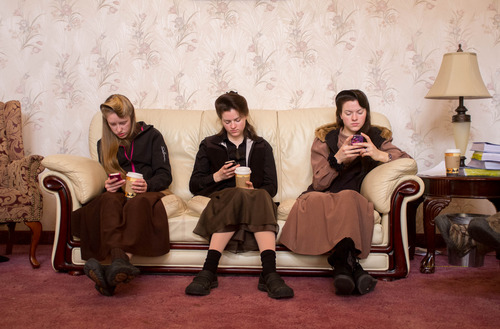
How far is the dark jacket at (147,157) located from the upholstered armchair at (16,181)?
0.40 metres

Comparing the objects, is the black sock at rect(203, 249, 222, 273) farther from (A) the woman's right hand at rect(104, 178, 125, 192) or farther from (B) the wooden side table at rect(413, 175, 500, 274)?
(B) the wooden side table at rect(413, 175, 500, 274)

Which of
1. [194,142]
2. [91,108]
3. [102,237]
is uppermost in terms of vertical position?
[91,108]

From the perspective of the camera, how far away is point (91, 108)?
3416 millimetres

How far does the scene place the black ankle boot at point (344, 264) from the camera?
83.2 inches

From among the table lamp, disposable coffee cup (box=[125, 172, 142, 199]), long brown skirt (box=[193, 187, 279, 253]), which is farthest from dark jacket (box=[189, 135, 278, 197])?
the table lamp

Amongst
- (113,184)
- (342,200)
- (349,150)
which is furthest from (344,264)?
(113,184)

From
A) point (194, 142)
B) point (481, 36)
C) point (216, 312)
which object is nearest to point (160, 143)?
point (194, 142)

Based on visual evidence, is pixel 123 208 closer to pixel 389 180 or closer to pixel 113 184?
pixel 113 184

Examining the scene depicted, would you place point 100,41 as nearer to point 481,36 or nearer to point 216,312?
point 216,312

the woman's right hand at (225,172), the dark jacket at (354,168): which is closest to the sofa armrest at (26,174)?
the woman's right hand at (225,172)

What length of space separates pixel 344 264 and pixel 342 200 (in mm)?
305

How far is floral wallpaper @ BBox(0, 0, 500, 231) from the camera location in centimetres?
334

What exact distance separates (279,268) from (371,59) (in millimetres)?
1630

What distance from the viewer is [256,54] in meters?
3.38
